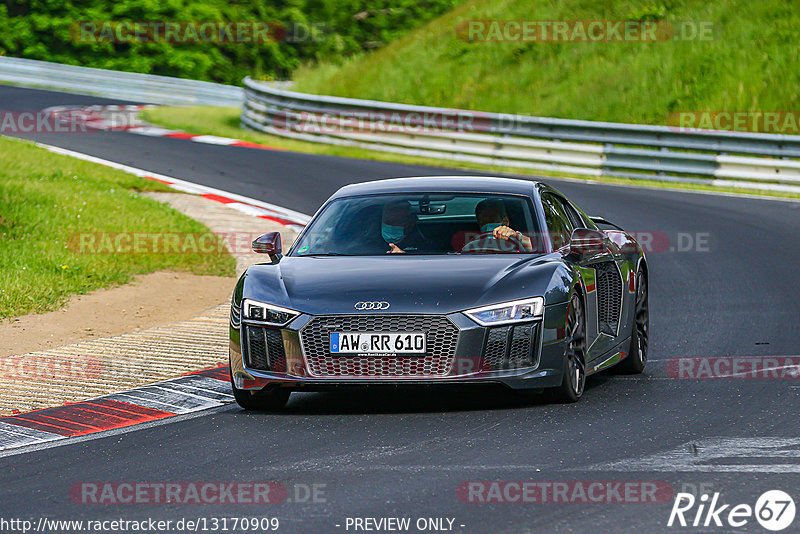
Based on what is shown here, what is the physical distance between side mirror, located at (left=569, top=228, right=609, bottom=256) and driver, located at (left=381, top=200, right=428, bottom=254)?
0.94 meters

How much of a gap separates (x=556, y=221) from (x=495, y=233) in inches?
23.0

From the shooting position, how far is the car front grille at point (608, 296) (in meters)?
8.95

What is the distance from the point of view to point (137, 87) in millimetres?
38344

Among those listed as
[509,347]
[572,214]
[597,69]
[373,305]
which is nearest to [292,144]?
[597,69]

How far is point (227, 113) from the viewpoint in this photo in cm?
3550

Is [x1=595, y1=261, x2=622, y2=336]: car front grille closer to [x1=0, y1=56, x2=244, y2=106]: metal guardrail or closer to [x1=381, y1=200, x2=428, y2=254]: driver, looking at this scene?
[x1=381, y1=200, x2=428, y2=254]: driver

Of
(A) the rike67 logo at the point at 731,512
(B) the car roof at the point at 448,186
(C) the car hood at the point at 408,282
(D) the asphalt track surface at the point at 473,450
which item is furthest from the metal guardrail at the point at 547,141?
(A) the rike67 logo at the point at 731,512

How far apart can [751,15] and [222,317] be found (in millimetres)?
22413

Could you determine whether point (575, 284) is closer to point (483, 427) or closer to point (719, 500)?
point (483, 427)

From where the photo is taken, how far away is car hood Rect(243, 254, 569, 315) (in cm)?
774
